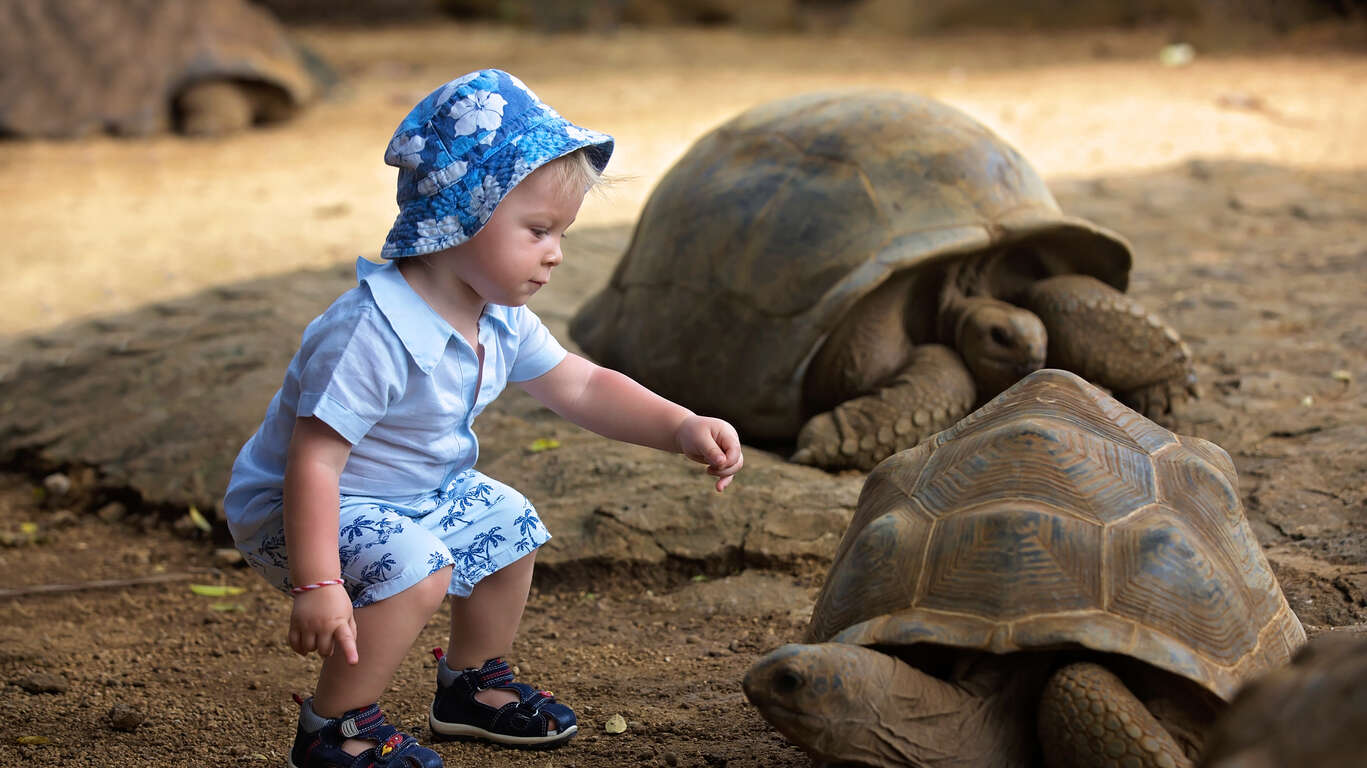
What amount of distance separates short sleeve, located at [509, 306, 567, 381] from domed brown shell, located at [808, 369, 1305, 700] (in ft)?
1.97

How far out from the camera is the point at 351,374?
1747 mm

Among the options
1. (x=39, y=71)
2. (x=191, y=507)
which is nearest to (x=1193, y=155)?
(x=191, y=507)

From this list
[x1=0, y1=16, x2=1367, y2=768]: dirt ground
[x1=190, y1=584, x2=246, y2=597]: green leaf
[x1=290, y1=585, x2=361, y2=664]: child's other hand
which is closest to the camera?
[x1=290, y1=585, x2=361, y2=664]: child's other hand

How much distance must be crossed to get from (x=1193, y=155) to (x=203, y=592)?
17.5ft

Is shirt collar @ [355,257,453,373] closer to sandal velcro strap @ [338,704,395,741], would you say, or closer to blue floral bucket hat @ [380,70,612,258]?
blue floral bucket hat @ [380,70,612,258]

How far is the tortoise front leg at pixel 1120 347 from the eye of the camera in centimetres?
329

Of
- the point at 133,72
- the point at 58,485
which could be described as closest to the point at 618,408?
the point at 58,485

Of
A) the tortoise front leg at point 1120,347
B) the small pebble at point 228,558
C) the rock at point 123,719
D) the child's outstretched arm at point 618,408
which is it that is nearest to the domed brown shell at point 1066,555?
the child's outstretched arm at point 618,408

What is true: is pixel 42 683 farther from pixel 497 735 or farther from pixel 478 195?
pixel 478 195

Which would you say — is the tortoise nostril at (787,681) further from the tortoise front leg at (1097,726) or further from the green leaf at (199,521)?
the green leaf at (199,521)

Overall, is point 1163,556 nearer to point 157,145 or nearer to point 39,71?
point 157,145

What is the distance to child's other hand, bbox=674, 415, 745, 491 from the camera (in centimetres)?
194

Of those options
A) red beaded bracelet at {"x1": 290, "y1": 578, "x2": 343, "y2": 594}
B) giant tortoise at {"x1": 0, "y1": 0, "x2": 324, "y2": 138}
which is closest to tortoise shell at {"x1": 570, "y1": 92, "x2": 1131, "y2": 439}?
red beaded bracelet at {"x1": 290, "y1": 578, "x2": 343, "y2": 594}

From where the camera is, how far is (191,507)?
3.13m
